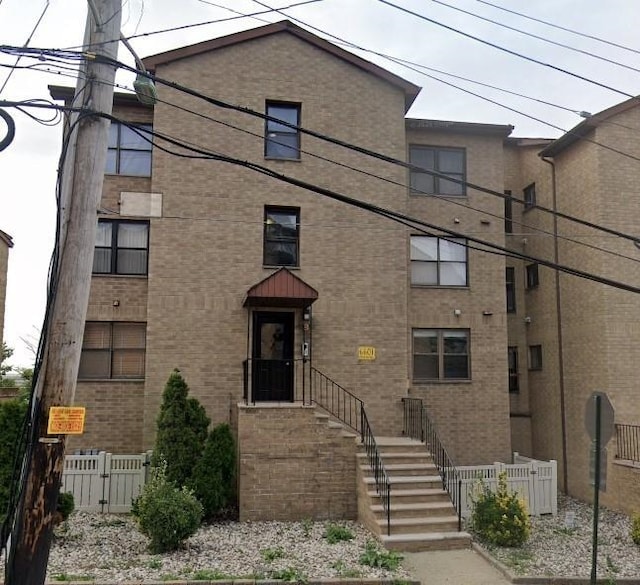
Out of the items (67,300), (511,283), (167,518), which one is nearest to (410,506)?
(167,518)

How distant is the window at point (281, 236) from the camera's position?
14648mm

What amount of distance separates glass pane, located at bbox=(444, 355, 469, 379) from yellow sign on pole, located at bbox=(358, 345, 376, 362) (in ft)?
7.80

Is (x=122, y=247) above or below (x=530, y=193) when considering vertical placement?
below

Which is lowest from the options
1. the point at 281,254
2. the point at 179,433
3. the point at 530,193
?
the point at 179,433

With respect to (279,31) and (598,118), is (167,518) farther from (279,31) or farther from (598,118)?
(598,118)

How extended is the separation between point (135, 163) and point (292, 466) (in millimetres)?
7928

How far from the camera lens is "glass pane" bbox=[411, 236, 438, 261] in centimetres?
1620

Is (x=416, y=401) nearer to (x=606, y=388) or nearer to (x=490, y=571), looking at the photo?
(x=606, y=388)

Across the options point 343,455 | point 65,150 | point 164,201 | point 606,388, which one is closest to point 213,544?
point 343,455

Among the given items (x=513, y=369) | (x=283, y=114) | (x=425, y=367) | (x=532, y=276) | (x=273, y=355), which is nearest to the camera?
(x=273, y=355)

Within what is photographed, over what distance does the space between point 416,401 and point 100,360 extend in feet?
23.5

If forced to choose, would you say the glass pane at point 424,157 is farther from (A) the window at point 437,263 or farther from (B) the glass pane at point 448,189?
(A) the window at point 437,263

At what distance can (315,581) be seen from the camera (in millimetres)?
8344

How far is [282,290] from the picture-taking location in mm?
13328
